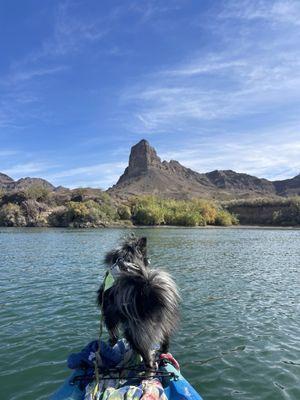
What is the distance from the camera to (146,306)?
633 cm

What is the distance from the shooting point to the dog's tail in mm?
6309

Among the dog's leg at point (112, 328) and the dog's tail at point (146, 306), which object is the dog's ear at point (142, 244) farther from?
the dog's tail at point (146, 306)

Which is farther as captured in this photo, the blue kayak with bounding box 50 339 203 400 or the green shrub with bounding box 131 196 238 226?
the green shrub with bounding box 131 196 238 226

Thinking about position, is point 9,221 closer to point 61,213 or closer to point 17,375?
point 61,213

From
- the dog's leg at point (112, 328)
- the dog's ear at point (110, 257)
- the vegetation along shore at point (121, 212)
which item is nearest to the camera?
the dog's leg at point (112, 328)

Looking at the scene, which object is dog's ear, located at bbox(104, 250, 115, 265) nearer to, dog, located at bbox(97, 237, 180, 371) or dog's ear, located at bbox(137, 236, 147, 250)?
dog's ear, located at bbox(137, 236, 147, 250)

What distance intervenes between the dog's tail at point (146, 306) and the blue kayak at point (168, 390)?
2.15ft

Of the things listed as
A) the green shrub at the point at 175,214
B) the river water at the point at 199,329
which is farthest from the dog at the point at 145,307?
the green shrub at the point at 175,214

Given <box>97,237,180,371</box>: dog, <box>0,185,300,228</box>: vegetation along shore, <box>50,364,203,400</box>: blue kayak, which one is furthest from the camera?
<box>0,185,300,228</box>: vegetation along shore

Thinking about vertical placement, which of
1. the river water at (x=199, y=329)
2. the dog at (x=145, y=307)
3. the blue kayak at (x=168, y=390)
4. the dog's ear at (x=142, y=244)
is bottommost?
the river water at (x=199, y=329)

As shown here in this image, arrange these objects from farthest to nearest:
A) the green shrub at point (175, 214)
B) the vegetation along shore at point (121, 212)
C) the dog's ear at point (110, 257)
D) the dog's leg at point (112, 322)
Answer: the green shrub at point (175, 214) → the vegetation along shore at point (121, 212) → the dog's ear at point (110, 257) → the dog's leg at point (112, 322)

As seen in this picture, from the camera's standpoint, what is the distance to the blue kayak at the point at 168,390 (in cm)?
555

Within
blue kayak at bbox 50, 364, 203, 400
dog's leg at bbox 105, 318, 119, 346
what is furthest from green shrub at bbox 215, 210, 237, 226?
blue kayak at bbox 50, 364, 203, 400

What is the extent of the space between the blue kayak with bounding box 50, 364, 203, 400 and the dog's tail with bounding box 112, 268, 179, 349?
65cm
